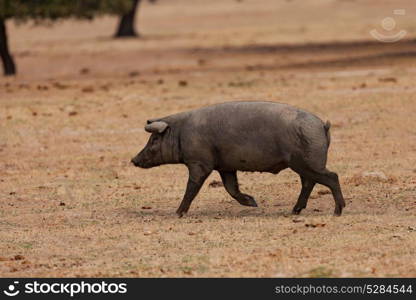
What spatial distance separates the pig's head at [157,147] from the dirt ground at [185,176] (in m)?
0.60

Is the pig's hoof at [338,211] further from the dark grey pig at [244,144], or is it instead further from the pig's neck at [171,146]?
the pig's neck at [171,146]

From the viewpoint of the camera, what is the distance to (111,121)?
2042 centimetres

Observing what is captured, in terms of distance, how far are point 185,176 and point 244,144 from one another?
142 inches

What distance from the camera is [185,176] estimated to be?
15.5 metres

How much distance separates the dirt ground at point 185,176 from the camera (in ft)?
33.2

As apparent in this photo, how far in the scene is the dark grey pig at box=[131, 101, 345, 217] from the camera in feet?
38.5

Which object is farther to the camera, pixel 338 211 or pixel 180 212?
→ pixel 180 212

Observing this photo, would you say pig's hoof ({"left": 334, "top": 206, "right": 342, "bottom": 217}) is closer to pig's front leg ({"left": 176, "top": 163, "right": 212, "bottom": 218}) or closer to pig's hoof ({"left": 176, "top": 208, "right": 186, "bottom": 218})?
pig's front leg ({"left": 176, "top": 163, "right": 212, "bottom": 218})

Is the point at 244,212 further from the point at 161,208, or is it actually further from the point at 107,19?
Answer: the point at 107,19

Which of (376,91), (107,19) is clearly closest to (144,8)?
(107,19)

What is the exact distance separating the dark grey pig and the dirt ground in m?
0.39
